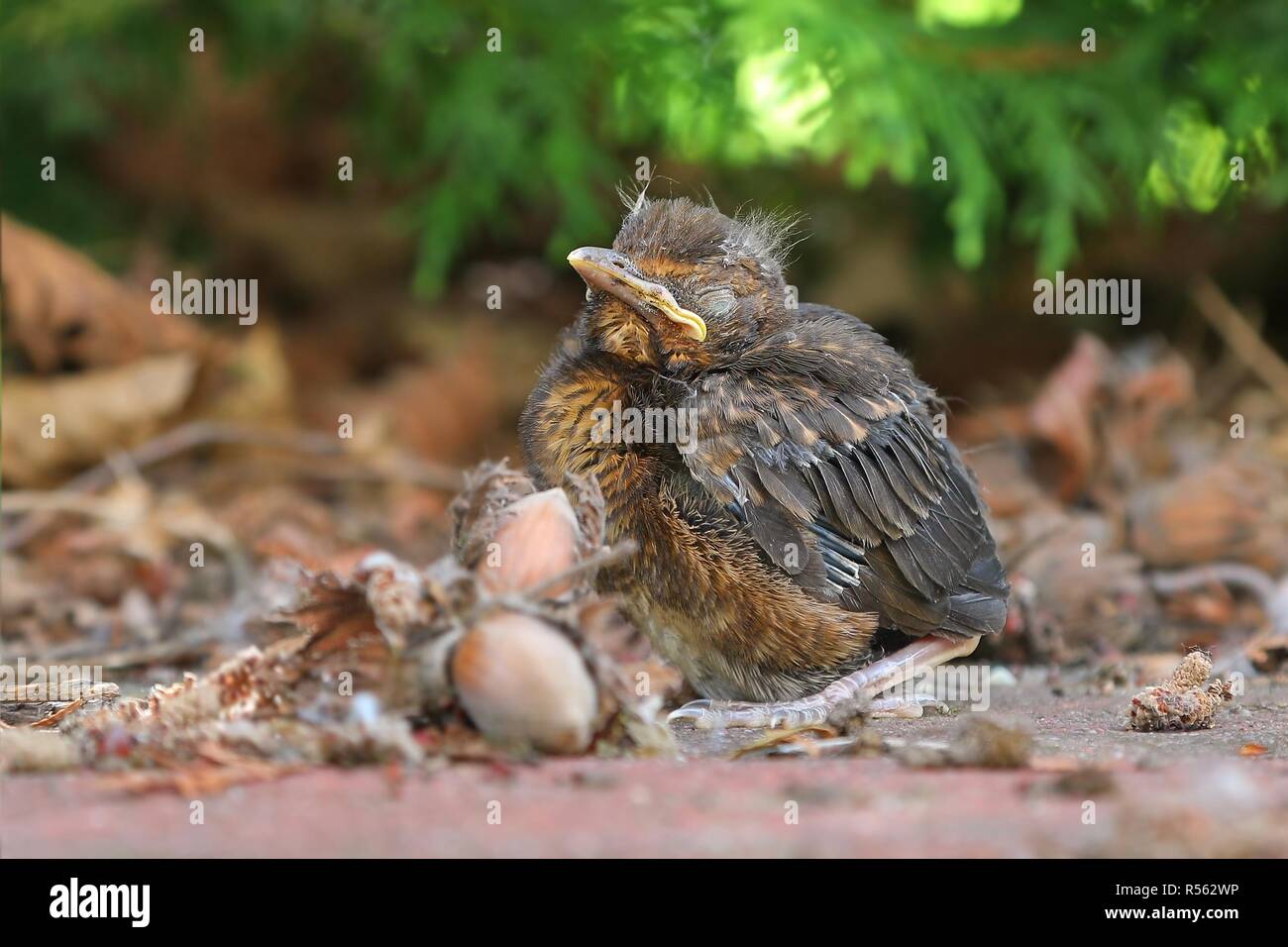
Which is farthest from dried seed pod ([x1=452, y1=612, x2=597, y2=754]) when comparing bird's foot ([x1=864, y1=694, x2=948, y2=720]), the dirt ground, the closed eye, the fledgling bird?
the closed eye

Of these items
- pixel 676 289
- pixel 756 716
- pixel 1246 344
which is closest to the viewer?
pixel 756 716

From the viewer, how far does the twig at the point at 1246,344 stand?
23.0 ft

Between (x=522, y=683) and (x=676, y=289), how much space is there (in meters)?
1.47

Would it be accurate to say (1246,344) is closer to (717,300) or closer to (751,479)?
(717,300)

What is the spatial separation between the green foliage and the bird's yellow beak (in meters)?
2.15

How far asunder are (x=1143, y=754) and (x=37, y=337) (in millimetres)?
5440

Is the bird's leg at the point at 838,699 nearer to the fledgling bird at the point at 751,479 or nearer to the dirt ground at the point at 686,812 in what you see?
the fledgling bird at the point at 751,479

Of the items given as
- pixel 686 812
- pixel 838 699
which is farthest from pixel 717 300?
pixel 686 812

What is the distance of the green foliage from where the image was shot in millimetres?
5988

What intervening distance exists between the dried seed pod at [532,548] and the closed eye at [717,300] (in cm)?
95

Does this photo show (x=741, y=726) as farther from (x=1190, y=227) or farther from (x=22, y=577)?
(x=1190, y=227)

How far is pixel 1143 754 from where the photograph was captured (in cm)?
296

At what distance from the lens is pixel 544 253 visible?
357 inches

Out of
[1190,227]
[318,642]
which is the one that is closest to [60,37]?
[318,642]
